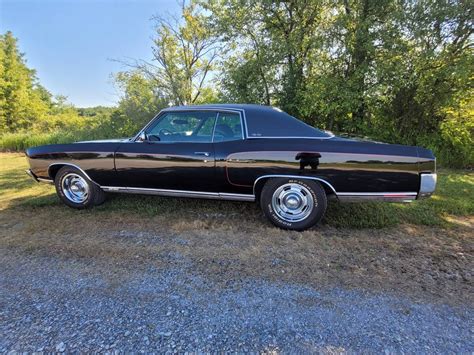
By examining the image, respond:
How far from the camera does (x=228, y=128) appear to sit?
349cm

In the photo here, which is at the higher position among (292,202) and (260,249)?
(292,202)

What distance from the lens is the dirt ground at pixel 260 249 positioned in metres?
2.29

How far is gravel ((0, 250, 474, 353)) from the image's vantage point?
1634mm

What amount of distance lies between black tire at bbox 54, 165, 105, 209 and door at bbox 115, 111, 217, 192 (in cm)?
57

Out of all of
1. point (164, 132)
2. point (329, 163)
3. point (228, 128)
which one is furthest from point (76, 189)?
point (329, 163)

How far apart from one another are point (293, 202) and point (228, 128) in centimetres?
122

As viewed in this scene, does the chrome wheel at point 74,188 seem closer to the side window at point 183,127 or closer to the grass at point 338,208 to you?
the grass at point 338,208

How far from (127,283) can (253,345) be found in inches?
46.3

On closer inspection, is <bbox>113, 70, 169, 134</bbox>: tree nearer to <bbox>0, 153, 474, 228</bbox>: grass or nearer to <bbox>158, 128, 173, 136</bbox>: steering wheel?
<bbox>0, 153, 474, 228</bbox>: grass

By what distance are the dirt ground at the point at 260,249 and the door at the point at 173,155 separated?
0.52 m

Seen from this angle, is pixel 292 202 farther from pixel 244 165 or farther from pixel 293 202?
pixel 244 165

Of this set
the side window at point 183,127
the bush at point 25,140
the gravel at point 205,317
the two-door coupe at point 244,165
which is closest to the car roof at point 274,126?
the two-door coupe at point 244,165

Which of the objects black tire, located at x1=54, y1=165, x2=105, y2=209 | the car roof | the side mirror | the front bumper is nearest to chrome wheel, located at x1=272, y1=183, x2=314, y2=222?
the car roof

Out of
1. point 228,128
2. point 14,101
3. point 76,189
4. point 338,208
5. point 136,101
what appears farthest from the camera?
point 14,101
